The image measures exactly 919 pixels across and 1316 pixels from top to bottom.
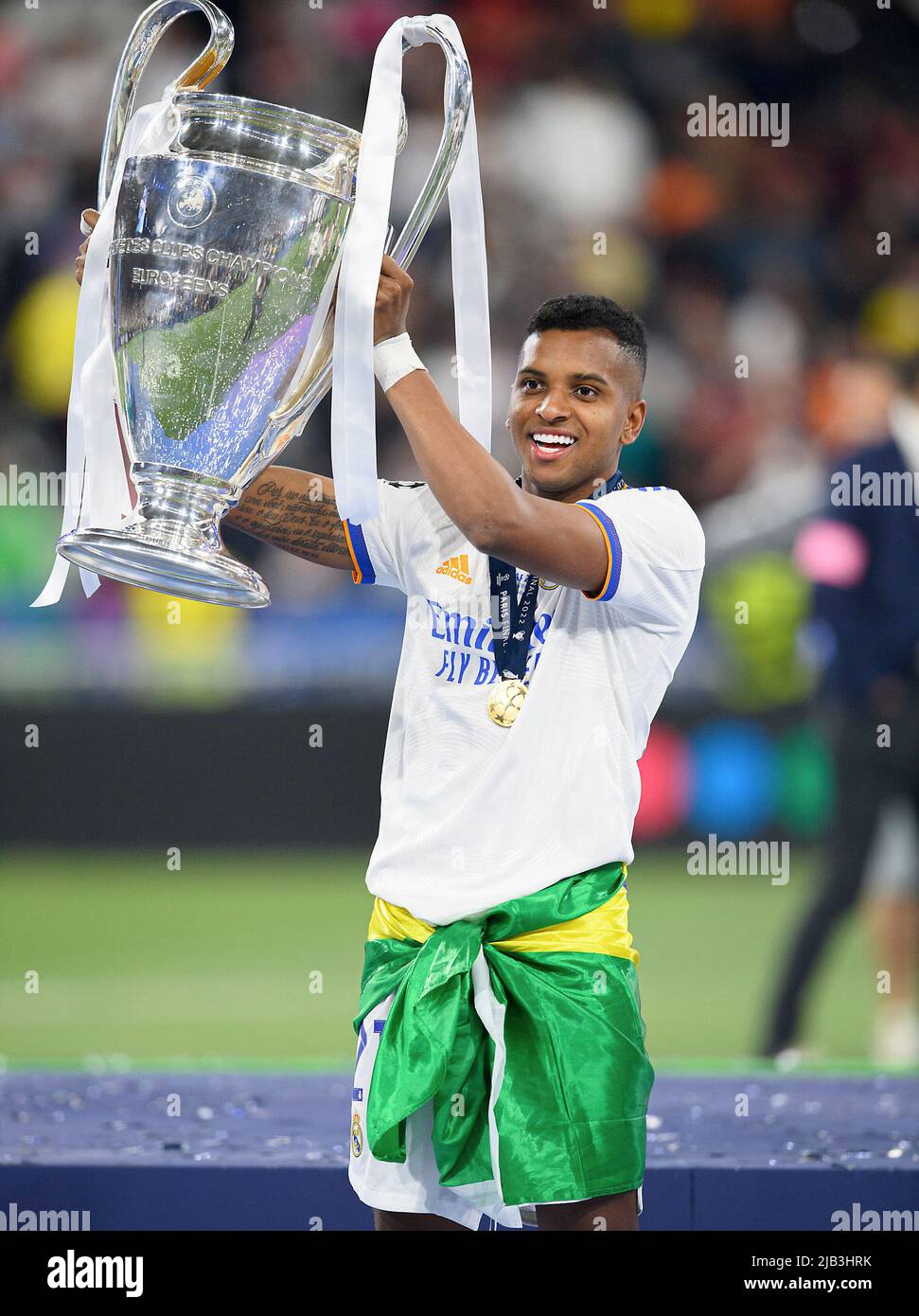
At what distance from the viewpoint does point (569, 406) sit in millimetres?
2205

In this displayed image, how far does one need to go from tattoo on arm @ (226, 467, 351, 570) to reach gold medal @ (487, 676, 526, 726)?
1.27ft

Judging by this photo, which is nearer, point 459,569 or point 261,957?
point 459,569

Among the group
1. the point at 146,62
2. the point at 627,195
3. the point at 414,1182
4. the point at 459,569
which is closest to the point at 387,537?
the point at 459,569

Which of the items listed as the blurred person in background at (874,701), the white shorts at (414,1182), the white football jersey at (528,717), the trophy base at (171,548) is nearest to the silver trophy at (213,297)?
the trophy base at (171,548)

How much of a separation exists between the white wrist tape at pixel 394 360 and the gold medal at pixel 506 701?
17.1 inches

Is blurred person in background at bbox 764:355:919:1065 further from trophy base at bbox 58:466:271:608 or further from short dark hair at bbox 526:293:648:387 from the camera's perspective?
trophy base at bbox 58:466:271:608

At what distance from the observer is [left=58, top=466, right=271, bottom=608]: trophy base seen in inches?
73.4

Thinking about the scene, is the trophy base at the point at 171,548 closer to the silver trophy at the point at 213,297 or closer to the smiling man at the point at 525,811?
the silver trophy at the point at 213,297

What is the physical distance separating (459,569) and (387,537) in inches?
5.3

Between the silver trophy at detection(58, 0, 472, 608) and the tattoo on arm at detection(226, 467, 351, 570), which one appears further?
the tattoo on arm at detection(226, 467, 351, 570)

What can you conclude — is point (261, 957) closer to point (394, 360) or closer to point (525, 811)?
point (525, 811)

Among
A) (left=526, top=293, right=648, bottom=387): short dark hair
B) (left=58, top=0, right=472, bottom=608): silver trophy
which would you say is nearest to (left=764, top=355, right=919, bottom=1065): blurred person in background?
(left=526, top=293, right=648, bottom=387): short dark hair
